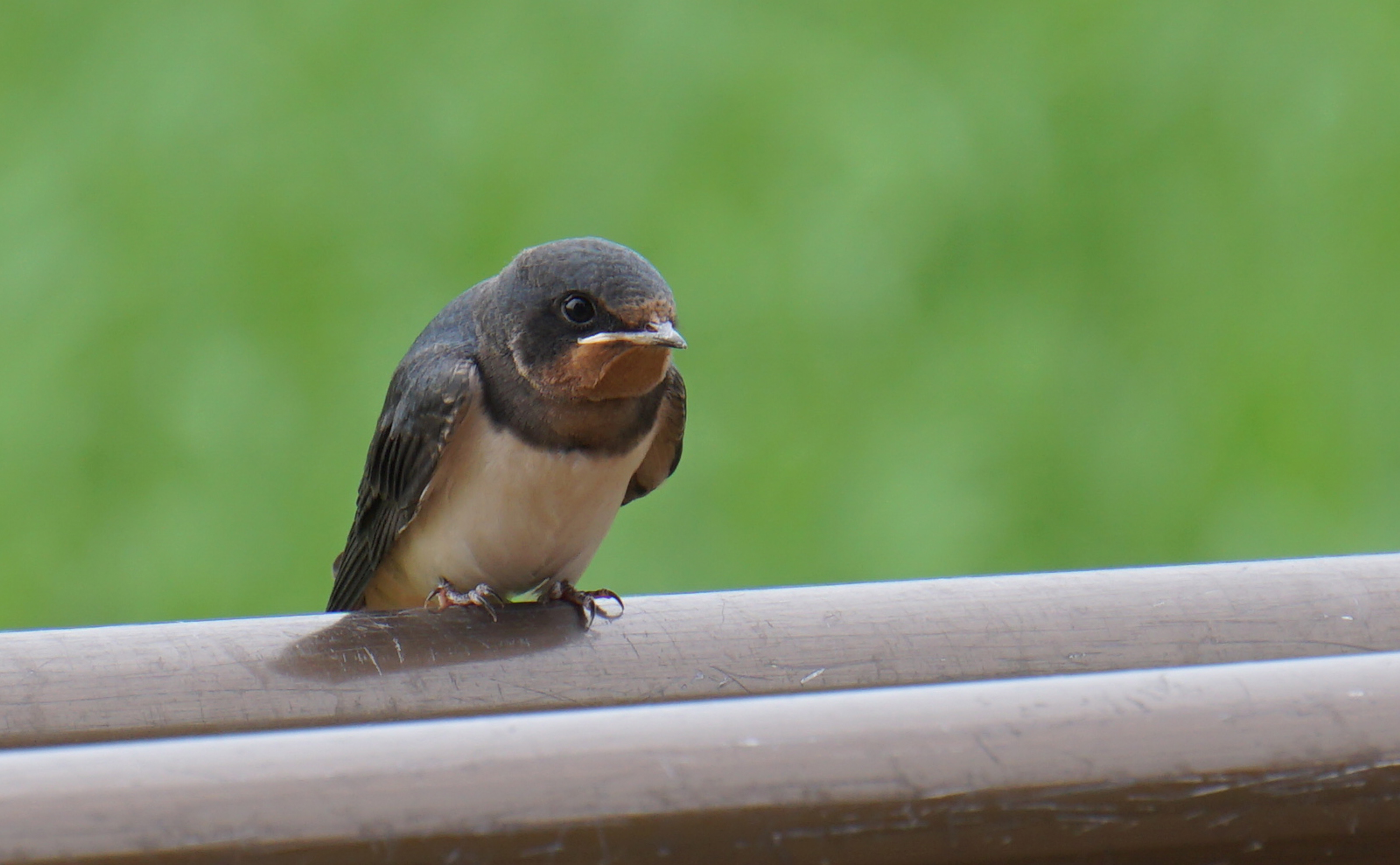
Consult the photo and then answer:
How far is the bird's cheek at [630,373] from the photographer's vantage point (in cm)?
186

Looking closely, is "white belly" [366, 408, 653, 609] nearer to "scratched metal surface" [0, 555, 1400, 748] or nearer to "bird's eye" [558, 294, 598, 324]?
"bird's eye" [558, 294, 598, 324]

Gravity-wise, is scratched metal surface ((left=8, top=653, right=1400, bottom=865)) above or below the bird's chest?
above

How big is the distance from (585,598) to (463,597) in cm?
30

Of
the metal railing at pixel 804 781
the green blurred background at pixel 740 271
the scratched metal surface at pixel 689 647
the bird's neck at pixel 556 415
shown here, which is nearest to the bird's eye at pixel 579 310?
the bird's neck at pixel 556 415

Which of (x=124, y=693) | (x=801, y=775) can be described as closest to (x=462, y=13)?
(x=124, y=693)

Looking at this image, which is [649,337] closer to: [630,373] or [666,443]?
[630,373]

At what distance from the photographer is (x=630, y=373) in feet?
6.20

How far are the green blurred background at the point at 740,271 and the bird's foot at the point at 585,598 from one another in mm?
2666

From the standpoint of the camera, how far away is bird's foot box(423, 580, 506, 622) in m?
1.80

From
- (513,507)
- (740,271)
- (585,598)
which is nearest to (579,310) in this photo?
(513,507)

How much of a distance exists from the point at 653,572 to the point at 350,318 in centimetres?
121

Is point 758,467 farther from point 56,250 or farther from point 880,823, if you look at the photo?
point 880,823

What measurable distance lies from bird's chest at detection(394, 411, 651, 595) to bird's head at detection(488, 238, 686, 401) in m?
0.09

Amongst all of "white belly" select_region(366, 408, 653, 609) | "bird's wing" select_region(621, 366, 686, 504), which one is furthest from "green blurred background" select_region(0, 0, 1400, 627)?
"white belly" select_region(366, 408, 653, 609)
